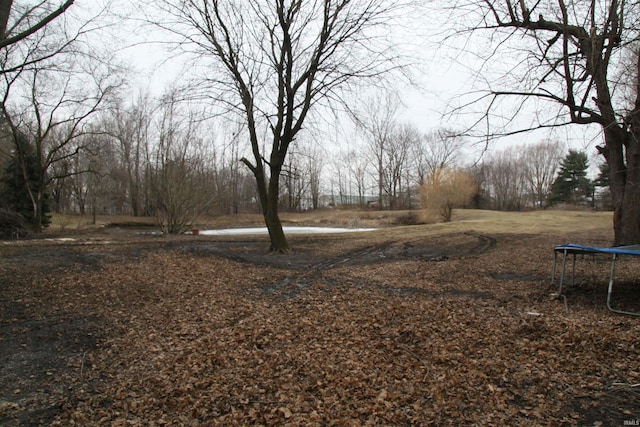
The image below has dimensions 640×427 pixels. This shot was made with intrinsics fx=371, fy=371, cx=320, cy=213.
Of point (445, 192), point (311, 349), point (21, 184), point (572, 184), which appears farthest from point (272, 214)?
point (572, 184)

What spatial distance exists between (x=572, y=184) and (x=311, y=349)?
169 ft

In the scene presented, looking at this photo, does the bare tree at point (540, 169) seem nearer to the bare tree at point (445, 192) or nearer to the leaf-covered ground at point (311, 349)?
the bare tree at point (445, 192)

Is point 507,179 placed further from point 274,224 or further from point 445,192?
point 274,224

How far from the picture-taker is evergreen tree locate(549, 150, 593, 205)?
4450 centimetres

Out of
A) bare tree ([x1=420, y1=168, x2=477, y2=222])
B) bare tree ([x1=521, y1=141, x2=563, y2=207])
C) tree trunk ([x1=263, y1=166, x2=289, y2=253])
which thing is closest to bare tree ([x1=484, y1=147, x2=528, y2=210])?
bare tree ([x1=521, y1=141, x2=563, y2=207])

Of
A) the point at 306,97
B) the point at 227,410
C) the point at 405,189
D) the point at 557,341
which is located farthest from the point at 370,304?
the point at 405,189

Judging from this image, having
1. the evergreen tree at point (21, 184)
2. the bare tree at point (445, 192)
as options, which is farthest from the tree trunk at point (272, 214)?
the bare tree at point (445, 192)

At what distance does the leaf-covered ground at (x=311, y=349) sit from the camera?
8.83 feet

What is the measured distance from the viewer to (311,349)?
12.4 feet

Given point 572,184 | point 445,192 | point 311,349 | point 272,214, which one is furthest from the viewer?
point 572,184

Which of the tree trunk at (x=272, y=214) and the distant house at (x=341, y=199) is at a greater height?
the distant house at (x=341, y=199)

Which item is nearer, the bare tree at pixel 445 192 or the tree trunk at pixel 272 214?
the tree trunk at pixel 272 214

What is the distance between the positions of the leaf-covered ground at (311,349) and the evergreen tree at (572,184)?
45467 millimetres

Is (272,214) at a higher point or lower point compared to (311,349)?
higher
